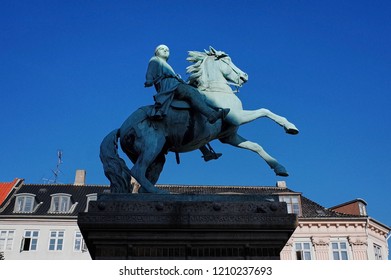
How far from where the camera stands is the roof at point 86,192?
1511 inches

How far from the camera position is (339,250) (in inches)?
1479

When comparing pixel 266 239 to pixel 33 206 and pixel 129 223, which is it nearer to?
pixel 129 223

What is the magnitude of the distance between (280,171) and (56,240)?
30.8 metres

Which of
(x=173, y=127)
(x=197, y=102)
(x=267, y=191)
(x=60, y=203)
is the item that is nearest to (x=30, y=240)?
(x=60, y=203)

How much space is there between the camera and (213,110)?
9.27 meters

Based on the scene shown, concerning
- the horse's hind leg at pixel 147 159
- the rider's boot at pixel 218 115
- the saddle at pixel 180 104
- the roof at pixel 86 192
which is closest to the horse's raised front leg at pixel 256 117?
the rider's boot at pixel 218 115

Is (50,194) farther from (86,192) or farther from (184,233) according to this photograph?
(184,233)

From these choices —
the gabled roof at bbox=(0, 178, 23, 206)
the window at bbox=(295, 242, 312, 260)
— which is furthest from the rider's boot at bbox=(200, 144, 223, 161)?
the gabled roof at bbox=(0, 178, 23, 206)

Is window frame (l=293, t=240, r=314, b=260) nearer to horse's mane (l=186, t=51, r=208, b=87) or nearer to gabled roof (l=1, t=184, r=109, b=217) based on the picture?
gabled roof (l=1, t=184, r=109, b=217)

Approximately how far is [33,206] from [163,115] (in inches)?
1261

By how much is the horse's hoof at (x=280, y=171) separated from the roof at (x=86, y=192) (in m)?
28.8

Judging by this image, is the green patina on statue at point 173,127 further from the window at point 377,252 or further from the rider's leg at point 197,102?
the window at point 377,252
